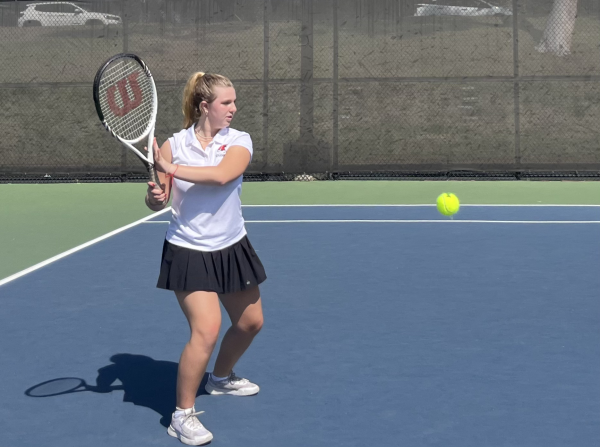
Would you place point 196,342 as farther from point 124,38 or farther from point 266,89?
point 124,38

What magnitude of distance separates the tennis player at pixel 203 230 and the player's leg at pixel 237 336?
56mm

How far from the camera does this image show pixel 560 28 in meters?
13.4

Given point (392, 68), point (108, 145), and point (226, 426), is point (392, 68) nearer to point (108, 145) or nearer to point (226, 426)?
point (108, 145)

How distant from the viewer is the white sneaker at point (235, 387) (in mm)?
4359

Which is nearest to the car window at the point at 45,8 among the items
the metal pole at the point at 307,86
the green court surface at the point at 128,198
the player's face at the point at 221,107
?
the green court surface at the point at 128,198

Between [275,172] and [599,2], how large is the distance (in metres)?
5.08

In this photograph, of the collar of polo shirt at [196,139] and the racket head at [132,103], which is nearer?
the collar of polo shirt at [196,139]

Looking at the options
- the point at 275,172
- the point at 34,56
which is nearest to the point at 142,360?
the point at 275,172

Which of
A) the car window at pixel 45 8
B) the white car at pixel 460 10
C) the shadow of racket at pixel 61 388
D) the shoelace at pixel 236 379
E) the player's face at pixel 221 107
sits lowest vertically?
the shadow of racket at pixel 61 388

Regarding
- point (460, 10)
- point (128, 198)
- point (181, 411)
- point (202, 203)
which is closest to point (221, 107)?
point (202, 203)

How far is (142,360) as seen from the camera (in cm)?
493

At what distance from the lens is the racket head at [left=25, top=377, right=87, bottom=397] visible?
14.5 ft

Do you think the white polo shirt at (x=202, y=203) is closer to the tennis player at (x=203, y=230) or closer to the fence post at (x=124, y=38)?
the tennis player at (x=203, y=230)

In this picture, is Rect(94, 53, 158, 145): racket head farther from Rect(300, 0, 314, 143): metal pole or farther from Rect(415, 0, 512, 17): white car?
Rect(415, 0, 512, 17): white car
